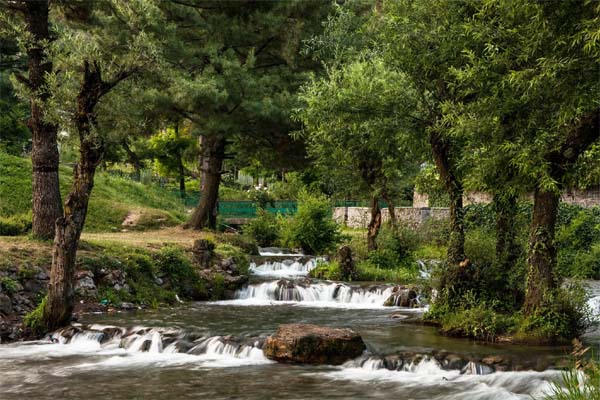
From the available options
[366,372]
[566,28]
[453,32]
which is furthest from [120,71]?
[566,28]

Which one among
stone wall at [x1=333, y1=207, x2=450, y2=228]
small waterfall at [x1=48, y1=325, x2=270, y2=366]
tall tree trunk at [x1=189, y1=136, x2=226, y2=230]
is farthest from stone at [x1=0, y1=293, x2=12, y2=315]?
stone wall at [x1=333, y1=207, x2=450, y2=228]

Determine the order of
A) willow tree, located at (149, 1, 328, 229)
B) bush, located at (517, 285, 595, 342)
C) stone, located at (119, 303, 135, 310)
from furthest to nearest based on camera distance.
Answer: willow tree, located at (149, 1, 328, 229) < stone, located at (119, 303, 135, 310) < bush, located at (517, 285, 595, 342)

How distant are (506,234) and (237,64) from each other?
39.9ft

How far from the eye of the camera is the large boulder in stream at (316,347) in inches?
459

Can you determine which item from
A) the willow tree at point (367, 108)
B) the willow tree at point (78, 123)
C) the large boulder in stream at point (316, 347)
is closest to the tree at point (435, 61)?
the willow tree at point (367, 108)

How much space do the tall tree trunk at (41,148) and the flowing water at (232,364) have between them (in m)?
3.76

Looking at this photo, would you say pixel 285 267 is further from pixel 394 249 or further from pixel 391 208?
pixel 391 208

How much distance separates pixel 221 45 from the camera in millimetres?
24109

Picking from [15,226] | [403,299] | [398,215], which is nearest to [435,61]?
[403,299]

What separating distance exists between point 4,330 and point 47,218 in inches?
188

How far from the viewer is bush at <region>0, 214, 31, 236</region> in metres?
20.4

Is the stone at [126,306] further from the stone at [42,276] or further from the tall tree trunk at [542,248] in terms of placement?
the tall tree trunk at [542,248]

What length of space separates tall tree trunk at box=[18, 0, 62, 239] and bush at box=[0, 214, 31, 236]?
3.15 meters

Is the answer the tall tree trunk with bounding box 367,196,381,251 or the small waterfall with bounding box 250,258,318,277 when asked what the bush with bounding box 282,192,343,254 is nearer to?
the tall tree trunk with bounding box 367,196,381,251
